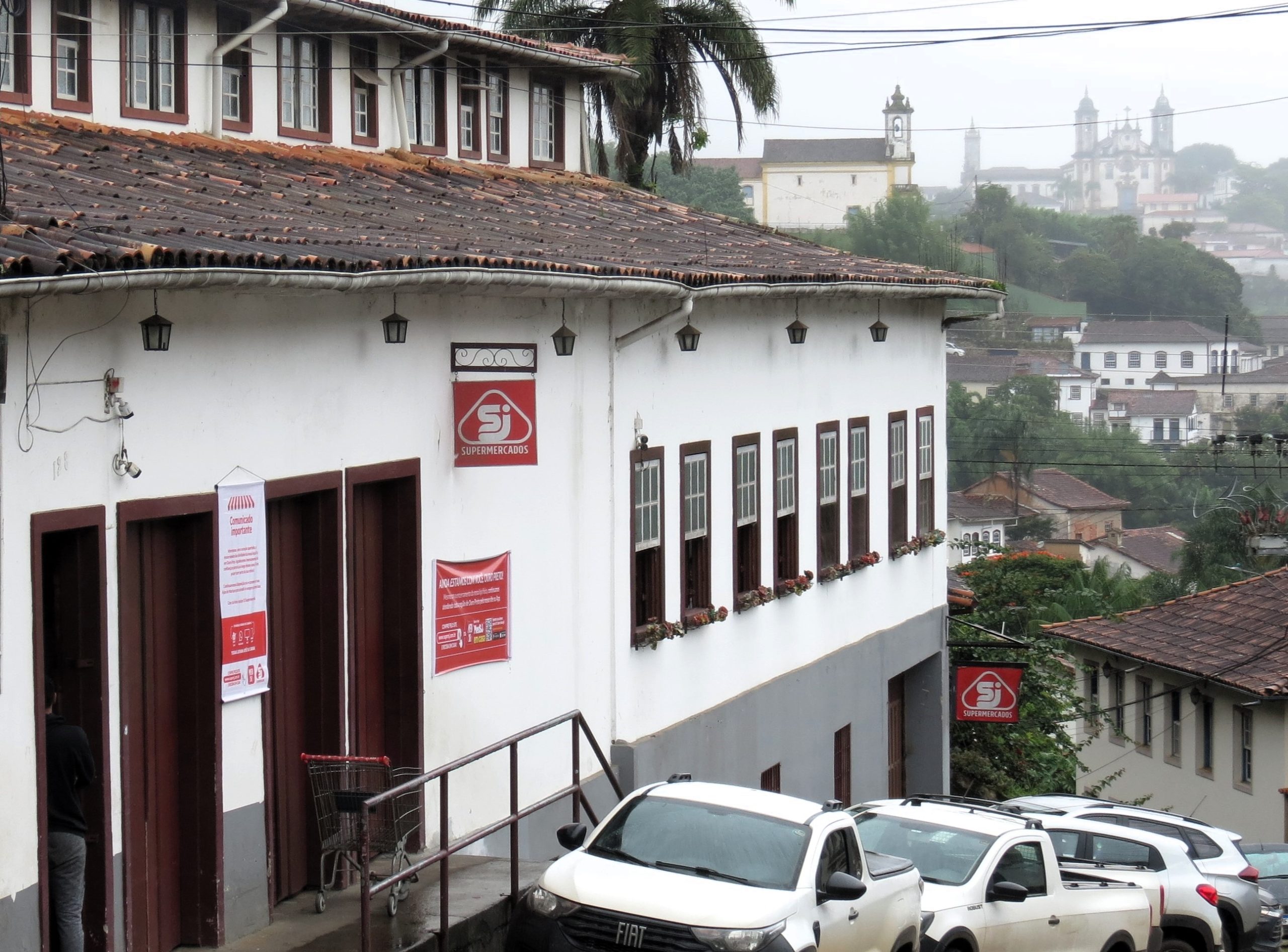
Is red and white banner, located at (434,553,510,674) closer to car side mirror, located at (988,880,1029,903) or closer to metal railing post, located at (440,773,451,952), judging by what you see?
metal railing post, located at (440,773,451,952)

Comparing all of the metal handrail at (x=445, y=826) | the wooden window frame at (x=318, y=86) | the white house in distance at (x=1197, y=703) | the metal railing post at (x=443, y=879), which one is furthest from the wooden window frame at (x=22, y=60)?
the white house in distance at (x=1197, y=703)

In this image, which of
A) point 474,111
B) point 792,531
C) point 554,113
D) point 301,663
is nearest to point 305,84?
point 474,111

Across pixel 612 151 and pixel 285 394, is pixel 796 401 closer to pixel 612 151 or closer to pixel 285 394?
pixel 285 394

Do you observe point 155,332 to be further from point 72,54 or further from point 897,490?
point 897,490

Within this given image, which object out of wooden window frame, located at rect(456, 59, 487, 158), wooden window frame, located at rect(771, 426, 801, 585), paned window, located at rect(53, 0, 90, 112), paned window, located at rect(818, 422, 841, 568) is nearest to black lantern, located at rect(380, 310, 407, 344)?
paned window, located at rect(53, 0, 90, 112)

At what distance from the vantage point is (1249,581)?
137 feet

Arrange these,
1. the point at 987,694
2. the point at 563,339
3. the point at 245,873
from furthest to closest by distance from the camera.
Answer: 1. the point at 987,694
2. the point at 563,339
3. the point at 245,873

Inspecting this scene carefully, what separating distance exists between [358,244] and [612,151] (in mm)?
33927

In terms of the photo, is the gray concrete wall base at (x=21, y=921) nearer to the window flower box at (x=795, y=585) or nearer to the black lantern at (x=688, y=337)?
the black lantern at (x=688, y=337)

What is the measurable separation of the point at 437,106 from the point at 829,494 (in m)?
6.03

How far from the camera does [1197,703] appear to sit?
124ft

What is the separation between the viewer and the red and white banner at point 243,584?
10.8 meters

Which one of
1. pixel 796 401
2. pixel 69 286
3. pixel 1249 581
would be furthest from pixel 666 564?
pixel 1249 581

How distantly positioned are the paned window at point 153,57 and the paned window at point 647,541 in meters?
5.23
